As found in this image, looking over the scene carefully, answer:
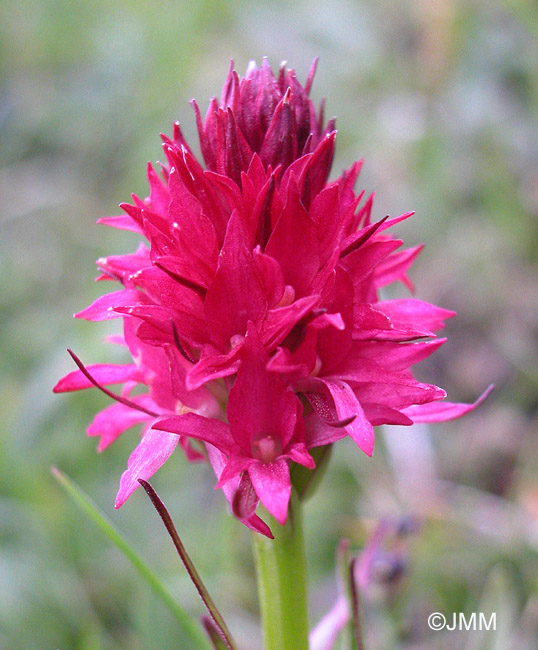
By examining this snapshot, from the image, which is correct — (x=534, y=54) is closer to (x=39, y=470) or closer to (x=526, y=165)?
(x=526, y=165)

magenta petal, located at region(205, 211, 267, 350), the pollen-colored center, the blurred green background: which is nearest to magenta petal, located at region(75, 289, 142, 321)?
magenta petal, located at region(205, 211, 267, 350)

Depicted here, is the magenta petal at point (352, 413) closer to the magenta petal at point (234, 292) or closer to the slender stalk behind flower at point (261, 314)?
the slender stalk behind flower at point (261, 314)

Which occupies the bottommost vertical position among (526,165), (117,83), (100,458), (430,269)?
(100,458)

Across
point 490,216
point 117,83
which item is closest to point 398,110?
point 490,216

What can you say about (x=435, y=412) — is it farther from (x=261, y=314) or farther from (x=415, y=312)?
(x=261, y=314)

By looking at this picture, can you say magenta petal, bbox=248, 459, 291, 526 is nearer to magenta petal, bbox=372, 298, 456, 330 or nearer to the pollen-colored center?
the pollen-colored center
